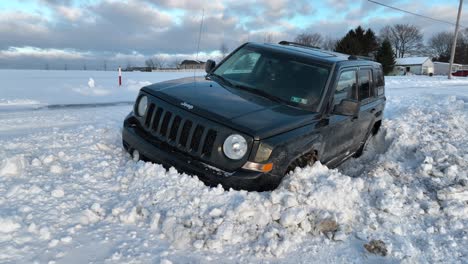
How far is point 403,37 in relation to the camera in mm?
91688

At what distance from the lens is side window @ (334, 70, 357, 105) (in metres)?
4.81

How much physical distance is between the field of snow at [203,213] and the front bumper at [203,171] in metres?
0.09

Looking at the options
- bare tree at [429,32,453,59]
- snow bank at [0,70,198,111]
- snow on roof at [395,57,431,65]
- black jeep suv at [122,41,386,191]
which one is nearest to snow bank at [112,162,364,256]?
black jeep suv at [122,41,386,191]

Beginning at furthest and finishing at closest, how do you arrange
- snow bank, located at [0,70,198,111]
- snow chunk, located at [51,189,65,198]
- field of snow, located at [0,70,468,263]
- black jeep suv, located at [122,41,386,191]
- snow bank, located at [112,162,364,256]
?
snow bank, located at [0,70,198,111] < black jeep suv, located at [122,41,386,191] < snow chunk, located at [51,189,65,198] < snow bank, located at [112,162,364,256] < field of snow, located at [0,70,468,263]

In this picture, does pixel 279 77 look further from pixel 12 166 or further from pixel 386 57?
pixel 386 57

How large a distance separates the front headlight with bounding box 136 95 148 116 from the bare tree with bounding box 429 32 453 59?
102933 millimetres

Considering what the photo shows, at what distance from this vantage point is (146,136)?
4238 millimetres

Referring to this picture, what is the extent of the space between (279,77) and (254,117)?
3.76ft

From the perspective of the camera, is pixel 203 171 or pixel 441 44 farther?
pixel 441 44

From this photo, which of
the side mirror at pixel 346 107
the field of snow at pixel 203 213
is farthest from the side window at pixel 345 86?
the field of snow at pixel 203 213

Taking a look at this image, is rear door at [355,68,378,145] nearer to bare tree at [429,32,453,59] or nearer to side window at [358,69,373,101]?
side window at [358,69,373,101]

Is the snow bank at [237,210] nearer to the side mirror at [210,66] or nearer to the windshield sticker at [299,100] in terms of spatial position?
the windshield sticker at [299,100]

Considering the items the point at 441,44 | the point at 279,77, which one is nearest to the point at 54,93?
the point at 279,77

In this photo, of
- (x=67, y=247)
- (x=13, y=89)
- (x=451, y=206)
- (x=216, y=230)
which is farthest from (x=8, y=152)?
(x=13, y=89)
